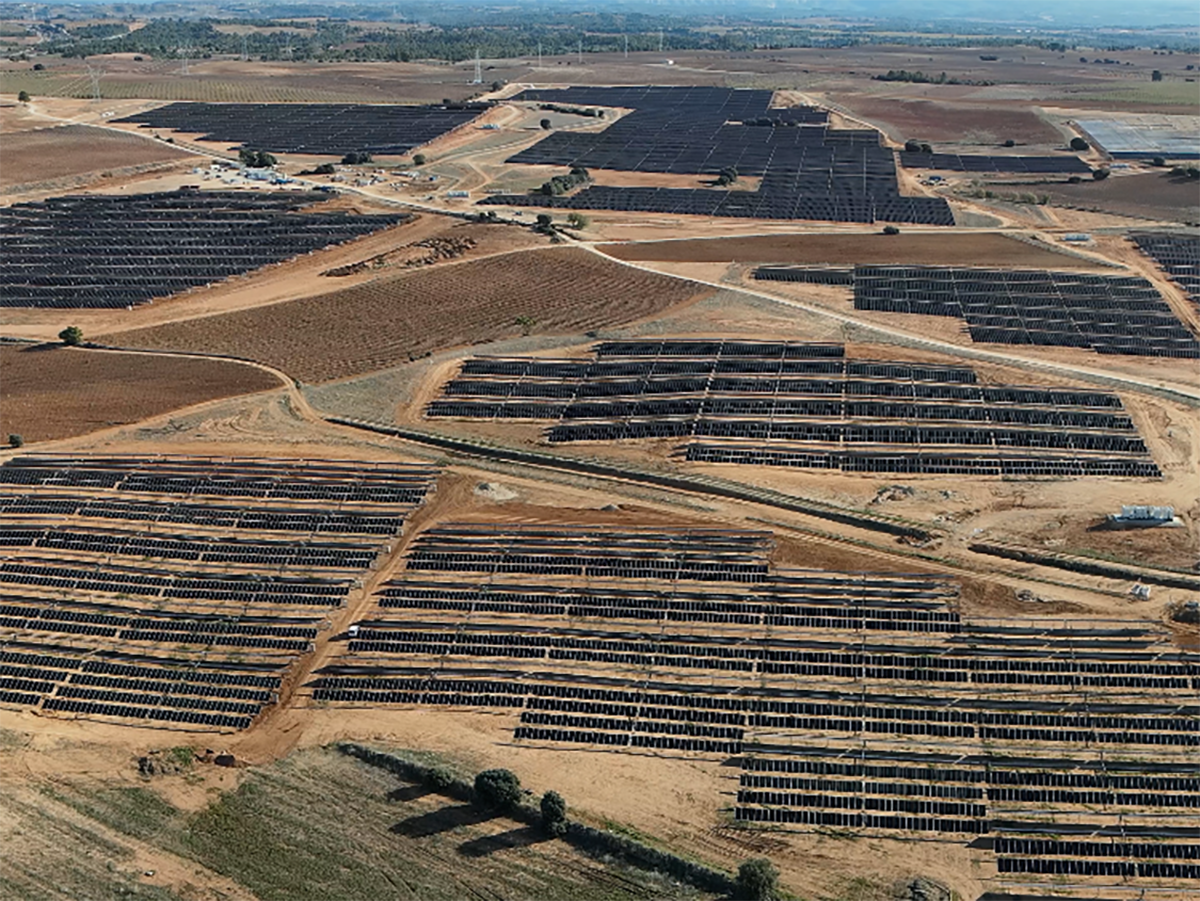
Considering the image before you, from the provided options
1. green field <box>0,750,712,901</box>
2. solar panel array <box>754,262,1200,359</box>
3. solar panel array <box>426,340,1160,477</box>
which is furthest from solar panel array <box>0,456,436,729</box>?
solar panel array <box>754,262,1200,359</box>

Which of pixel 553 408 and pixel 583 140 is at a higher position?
pixel 583 140

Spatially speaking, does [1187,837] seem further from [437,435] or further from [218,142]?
[218,142]

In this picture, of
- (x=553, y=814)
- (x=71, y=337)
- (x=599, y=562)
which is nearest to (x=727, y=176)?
(x=71, y=337)

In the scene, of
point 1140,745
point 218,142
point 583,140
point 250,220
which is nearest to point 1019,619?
point 1140,745

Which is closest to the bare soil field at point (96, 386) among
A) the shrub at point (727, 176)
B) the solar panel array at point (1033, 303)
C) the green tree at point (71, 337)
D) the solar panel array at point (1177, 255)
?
the green tree at point (71, 337)

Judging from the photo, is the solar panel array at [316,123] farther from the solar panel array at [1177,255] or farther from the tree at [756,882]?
the tree at [756,882]

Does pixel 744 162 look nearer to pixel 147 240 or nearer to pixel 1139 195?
pixel 1139 195
